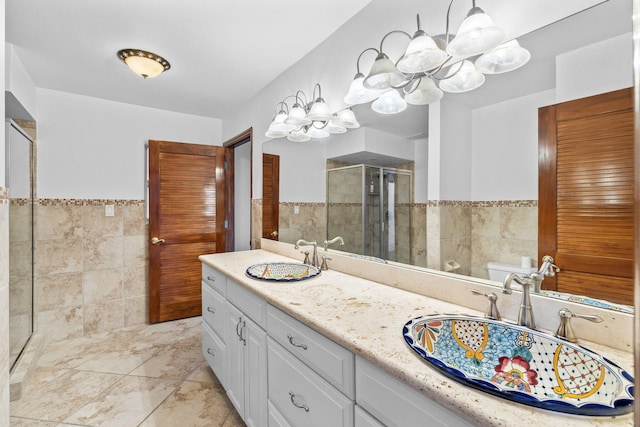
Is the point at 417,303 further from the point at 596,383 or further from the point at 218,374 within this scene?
the point at 218,374

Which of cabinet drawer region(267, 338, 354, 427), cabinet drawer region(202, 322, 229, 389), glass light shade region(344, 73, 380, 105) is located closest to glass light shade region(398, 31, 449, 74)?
glass light shade region(344, 73, 380, 105)

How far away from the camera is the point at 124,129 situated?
3.02 metres

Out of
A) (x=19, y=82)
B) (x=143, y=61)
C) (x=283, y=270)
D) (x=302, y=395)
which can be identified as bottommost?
(x=302, y=395)

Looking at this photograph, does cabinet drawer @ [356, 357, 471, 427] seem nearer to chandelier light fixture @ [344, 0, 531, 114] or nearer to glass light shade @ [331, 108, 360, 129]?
chandelier light fixture @ [344, 0, 531, 114]

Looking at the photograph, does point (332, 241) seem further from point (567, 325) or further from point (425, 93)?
point (567, 325)

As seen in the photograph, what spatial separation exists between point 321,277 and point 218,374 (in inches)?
39.2

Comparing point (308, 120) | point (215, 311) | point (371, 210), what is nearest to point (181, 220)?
point (215, 311)

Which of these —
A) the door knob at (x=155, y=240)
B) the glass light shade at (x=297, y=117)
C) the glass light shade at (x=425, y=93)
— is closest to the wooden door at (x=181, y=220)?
the door knob at (x=155, y=240)

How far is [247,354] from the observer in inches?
58.8

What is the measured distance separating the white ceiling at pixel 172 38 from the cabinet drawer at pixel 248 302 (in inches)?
61.8

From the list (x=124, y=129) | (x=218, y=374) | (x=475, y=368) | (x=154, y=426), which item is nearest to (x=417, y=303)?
(x=475, y=368)

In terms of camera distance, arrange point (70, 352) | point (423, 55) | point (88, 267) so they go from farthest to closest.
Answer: point (88, 267), point (70, 352), point (423, 55)

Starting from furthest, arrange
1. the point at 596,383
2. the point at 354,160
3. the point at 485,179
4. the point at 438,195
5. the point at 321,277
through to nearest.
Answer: the point at 354,160 → the point at 321,277 → the point at 438,195 → the point at 485,179 → the point at 596,383

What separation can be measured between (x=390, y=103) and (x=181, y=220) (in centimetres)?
256
